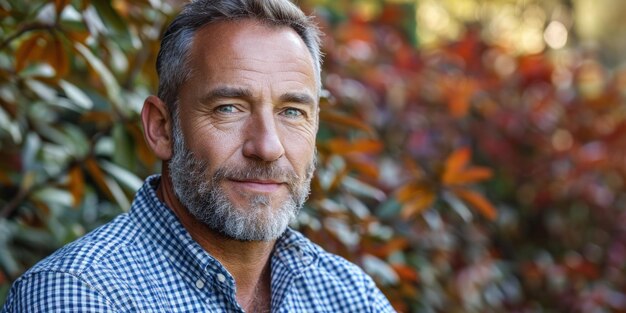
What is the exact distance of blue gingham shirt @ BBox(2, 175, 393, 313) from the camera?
5.94 feet

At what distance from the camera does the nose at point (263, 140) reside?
6.40 ft

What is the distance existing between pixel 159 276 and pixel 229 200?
22 centimetres

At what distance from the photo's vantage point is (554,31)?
27.1ft

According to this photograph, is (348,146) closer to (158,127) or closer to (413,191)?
(413,191)

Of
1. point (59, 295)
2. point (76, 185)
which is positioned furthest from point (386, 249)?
point (59, 295)

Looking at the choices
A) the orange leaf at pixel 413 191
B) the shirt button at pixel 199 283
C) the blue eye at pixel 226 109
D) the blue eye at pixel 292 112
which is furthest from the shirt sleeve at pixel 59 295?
the orange leaf at pixel 413 191

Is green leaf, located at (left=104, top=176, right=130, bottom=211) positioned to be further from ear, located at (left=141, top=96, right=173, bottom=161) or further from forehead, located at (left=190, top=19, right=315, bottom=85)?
forehead, located at (left=190, top=19, right=315, bottom=85)

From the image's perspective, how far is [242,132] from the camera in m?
1.99

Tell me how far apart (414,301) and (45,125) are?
1.43m

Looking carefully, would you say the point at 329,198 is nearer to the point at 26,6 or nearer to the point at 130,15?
the point at 130,15

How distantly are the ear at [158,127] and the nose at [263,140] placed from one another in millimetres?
237

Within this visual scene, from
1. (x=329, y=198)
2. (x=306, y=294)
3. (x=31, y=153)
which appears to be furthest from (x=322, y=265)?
(x=31, y=153)

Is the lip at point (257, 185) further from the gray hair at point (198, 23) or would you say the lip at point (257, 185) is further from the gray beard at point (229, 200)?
the gray hair at point (198, 23)

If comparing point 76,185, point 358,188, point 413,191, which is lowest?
point 76,185
